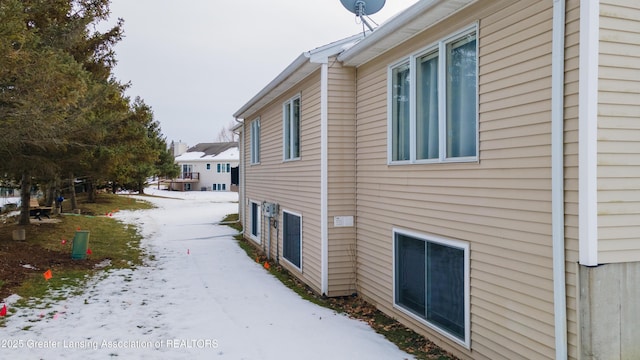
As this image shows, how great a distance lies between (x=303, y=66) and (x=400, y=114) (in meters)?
2.47

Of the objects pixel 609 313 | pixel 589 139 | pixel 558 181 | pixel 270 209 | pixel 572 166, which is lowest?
pixel 609 313

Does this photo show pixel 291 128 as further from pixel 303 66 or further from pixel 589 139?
pixel 589 139

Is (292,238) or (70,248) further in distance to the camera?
(70,248)

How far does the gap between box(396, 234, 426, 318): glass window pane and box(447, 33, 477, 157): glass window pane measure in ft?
4.83

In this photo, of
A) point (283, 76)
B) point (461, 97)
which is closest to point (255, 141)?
point (283, 76)

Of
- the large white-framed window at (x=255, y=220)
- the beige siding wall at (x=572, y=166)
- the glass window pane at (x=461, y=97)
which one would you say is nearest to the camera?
the beige siding wall at (x=572, y=166)

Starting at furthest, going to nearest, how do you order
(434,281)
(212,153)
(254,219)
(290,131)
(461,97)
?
(212,153)
(254,219)
(290,131)
(434,281)
(461,97)

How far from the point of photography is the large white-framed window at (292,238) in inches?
364

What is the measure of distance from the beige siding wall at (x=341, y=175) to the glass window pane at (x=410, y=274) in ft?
4.91

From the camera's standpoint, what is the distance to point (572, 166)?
139 inches

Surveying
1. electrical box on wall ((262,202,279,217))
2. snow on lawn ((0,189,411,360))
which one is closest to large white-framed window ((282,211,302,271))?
electrical box on wall ((262,202,279,217))

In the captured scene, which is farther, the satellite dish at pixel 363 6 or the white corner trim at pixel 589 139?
the satellite dish at pixel 363 6

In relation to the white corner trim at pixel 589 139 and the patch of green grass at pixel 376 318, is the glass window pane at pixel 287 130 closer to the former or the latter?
the patch of green grass at pixel 376 318

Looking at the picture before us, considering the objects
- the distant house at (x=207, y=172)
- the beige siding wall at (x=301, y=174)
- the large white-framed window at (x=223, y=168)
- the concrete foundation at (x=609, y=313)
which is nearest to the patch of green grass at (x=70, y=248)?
the beige siding wall at (x=301, y=174)
